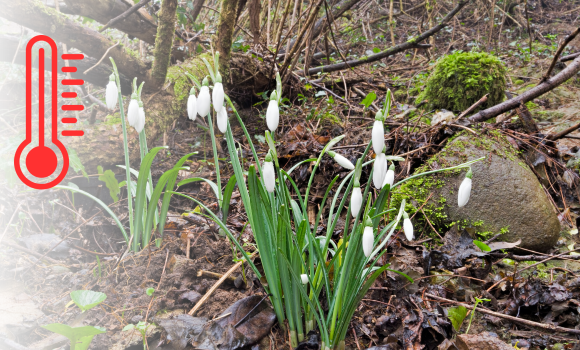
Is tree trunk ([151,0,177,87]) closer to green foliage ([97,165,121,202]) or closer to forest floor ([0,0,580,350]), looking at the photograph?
forest floor ([0,0,580,350])

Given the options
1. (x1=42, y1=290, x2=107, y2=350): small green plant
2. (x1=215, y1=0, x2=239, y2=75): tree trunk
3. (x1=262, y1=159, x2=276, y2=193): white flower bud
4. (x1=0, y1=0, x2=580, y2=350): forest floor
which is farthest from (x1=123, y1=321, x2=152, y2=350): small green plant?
(x1=215, y1=0, x2=239, y2=75): tree trunk

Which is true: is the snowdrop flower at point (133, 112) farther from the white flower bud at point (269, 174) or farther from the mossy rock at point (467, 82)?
the mossy rock at point (467, 82)

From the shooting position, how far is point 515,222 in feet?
7.15

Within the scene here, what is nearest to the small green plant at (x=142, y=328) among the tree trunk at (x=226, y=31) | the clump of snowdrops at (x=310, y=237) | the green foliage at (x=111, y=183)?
the clump of snowdrops at (x=310, y=237)

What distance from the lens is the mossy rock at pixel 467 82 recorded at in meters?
3.47

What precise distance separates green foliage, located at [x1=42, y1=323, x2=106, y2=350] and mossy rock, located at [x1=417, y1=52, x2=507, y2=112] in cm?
349

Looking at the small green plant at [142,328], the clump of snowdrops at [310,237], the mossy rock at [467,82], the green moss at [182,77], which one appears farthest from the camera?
the mossy rock at [467,82]

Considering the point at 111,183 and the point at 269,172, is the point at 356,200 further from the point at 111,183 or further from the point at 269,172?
the point at 111,183

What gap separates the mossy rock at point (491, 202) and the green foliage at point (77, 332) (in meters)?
1.80

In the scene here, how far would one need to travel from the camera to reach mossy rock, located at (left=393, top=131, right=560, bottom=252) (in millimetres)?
2176

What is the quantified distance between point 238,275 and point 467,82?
9.97 ft

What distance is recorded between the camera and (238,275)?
5.92 feet

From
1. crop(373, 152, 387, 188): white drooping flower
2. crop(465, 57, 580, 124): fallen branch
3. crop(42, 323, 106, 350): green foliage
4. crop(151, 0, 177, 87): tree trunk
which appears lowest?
crop(42, 323, 106, 350): green foliage

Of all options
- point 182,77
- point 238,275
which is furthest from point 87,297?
point 182,77
